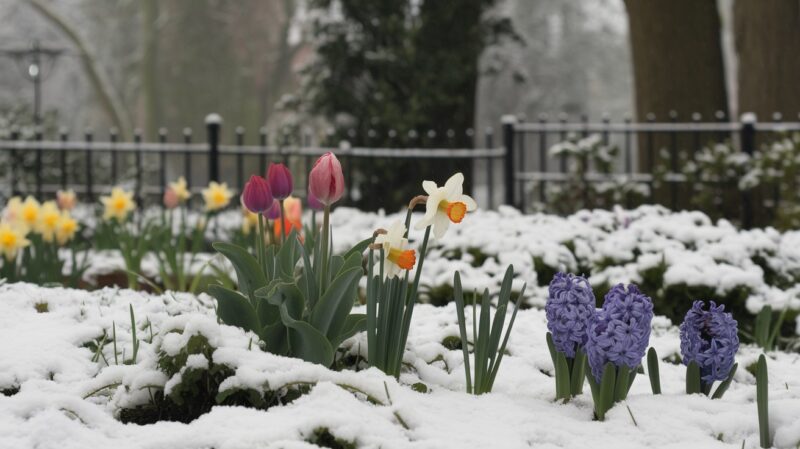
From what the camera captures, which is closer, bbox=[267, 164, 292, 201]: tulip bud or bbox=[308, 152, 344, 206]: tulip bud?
bbox=[308, 152, 344, 206]: tulip bud

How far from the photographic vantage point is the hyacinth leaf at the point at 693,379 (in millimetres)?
2904

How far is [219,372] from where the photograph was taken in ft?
8.85

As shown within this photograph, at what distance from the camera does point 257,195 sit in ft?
10.2

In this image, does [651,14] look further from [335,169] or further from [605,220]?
[335,169]

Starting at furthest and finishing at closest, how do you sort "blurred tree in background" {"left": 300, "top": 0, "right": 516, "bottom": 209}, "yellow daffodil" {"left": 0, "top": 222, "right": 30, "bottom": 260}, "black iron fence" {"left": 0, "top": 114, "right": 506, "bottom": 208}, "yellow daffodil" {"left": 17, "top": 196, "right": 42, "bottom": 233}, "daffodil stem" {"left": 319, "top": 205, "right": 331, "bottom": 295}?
"blurred tree in background" {"left": 300, "top": 0, "right": 516, "bottom": 209} → "black iron fence" {"left": 0, "top": 114, "right": 506, "bottom": 208} → "yellow daffodil" {"left": 17, "top": 196, "right": 42, "bottom": 233} → "yellow daffodil" {"left": 0, "top": 222, "right": 30, "bottom": 260} → "daffodil stem" {"left": 319, "top": 205, "right": 331, "bottom": 295}

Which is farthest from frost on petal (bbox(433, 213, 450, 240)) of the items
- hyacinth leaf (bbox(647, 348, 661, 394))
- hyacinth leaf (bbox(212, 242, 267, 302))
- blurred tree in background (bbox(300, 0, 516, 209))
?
blurred tree in background (bbox(300, 0, 516, 209))

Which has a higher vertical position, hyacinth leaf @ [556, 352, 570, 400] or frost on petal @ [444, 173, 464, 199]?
frost on petal @ [444, 173, 464, 199]

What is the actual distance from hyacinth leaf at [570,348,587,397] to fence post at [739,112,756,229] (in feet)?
21.1

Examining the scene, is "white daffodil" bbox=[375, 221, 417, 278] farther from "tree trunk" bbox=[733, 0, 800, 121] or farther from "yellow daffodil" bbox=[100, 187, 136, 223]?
"tree trunk" bbox=[733, 0, 800, 121]

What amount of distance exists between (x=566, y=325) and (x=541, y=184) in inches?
308

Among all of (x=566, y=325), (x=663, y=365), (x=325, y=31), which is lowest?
(x=663, y=365)

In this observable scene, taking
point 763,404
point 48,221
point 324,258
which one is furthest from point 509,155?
point 763,404

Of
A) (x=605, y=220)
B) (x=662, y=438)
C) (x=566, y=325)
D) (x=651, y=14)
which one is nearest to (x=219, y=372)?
(x=566, y=325)

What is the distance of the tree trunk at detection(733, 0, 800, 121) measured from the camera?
10.5 meters
